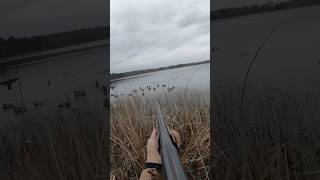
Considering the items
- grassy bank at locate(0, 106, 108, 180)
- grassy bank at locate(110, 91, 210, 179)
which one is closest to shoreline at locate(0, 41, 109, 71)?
grassy bank at locate(0, 106, 108, 180)

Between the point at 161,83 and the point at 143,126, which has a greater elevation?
the point at 161,83

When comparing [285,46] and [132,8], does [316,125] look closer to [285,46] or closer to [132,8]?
[285,46]

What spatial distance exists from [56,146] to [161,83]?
0.99 meters

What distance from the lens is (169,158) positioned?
377cm

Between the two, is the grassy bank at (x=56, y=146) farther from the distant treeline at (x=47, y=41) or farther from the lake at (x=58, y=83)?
the distant treeline at (x=47, y=41)

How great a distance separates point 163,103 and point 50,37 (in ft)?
3.43

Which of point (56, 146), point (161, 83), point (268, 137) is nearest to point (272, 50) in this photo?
point (268, 137)

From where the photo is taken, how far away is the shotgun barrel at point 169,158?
3.72m

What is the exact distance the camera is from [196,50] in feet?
12.2

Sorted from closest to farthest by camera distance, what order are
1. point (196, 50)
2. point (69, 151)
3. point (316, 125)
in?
point (316, 125) < point (69, 151) < point (196, 50)

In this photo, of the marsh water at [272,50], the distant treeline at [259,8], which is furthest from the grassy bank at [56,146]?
the distant treeline at [259,8]

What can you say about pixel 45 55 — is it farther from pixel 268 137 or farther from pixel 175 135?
pixel 268 137

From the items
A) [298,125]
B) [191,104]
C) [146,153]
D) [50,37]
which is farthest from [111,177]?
[298,125]

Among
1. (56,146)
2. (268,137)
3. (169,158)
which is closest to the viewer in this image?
(268,137)
